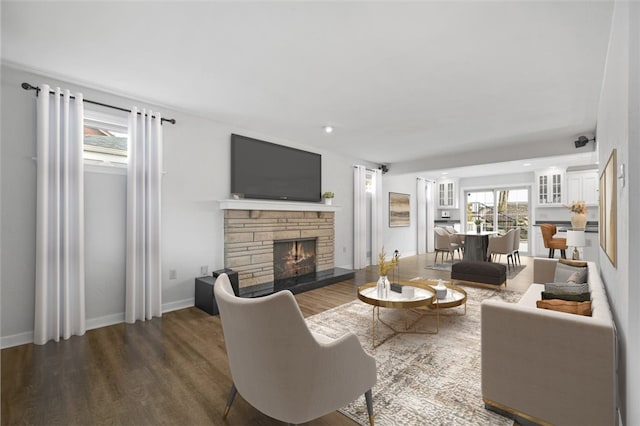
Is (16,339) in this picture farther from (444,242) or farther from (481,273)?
(444,242)

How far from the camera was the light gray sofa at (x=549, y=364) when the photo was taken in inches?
59.7

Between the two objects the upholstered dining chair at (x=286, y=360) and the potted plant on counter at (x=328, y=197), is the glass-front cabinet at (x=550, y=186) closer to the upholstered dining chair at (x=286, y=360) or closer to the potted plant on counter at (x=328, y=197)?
the potted plant on counter at (x=328, y=197)

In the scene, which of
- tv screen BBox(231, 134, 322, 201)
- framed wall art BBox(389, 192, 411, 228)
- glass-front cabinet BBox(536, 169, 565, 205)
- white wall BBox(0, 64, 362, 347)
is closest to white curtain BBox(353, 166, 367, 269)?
tv screen BBox(231, 134, 322, 201)

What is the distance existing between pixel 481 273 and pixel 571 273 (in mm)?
1583

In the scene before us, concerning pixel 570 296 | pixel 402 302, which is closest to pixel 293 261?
pixel 402 302

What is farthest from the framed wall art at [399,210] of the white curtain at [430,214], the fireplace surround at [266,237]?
the fireplace surround at [266,237]

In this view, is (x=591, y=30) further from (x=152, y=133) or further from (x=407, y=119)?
(x=152, y=133)

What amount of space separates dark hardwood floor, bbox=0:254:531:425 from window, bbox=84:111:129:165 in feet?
6.08

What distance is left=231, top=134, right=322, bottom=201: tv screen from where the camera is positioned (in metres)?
4.38

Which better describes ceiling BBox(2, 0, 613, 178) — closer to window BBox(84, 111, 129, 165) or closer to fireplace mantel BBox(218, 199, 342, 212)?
window BBox(84, 111, 129, 165)

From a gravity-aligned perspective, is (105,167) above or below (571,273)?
above

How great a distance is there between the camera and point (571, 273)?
3.10 meters

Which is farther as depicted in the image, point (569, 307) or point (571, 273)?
point (571, 273)

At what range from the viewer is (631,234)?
1.31 metres
